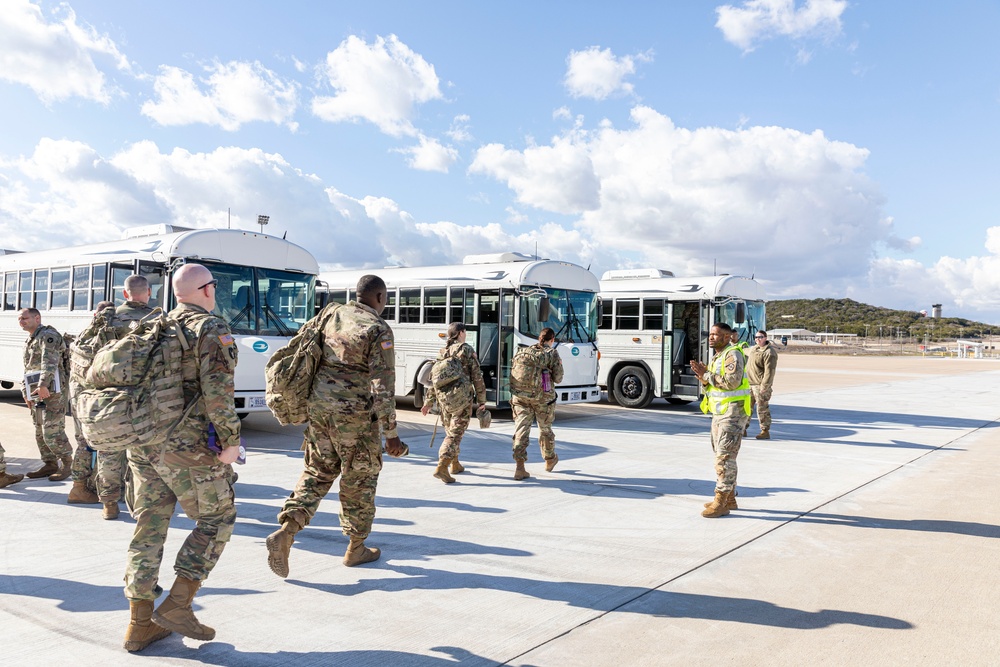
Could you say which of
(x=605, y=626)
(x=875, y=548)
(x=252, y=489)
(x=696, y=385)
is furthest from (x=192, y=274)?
(x=696, y=385)

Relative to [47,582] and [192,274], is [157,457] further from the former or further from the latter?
[47,582]

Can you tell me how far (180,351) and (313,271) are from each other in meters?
8.52

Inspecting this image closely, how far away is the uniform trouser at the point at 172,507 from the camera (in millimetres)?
3490

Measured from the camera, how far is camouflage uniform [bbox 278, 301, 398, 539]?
14.9 feet

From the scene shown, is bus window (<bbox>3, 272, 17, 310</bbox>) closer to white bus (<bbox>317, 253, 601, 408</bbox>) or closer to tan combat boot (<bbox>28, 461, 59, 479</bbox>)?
white bus (<bbox>317, 253, 601, 408</bbox>)

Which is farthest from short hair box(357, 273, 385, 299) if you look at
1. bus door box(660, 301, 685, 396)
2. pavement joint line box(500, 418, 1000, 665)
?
bus door box(660, 301, 685, 396)

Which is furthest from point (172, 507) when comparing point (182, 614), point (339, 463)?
point (339, 463)

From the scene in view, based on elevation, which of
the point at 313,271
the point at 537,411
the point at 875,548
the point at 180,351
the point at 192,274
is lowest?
the point at 875,548

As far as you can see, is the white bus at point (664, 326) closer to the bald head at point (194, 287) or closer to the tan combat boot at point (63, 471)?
the tan combat boot at point (63, 471)

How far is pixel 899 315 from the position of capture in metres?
187

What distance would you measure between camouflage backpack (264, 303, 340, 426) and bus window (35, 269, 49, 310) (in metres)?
9.94

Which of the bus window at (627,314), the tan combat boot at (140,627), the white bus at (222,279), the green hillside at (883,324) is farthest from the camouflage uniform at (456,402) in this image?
the green hillside at (883,324)

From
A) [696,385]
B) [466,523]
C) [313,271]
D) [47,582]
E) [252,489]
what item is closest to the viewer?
[47,582]

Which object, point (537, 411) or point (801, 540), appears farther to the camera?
point (537, 411)
